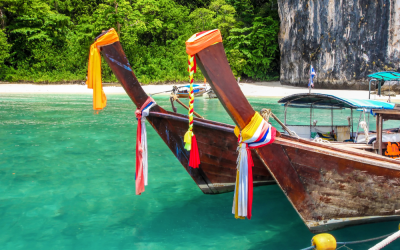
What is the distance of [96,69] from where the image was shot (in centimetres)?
409

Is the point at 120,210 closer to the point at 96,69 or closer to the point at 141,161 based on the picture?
the point at 141,161

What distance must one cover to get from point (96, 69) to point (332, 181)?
316 cm

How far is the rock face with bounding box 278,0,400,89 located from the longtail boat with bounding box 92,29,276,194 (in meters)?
20.7

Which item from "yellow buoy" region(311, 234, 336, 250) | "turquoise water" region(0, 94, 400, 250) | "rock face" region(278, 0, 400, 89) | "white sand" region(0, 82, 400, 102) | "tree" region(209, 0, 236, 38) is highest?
"tree" region(209, 0, 236, 38)

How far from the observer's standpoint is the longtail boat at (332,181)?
12.0 feet

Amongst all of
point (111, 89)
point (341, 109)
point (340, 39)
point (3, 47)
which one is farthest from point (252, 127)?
point (3, 47)

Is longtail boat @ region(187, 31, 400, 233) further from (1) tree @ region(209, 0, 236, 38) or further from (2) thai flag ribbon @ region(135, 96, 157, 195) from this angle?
(1) tree @ region(209, 0, 236, 38)

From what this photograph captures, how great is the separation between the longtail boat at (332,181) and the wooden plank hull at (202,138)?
1034mm

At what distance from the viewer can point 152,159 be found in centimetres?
844

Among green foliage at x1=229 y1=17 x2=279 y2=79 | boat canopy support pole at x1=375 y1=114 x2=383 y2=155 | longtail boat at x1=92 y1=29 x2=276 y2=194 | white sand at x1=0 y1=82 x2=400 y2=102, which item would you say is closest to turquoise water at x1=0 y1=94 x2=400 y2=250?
longtail boat at x1=92 y1=29 x2=276 y2=194

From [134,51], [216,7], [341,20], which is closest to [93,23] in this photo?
[134,51]

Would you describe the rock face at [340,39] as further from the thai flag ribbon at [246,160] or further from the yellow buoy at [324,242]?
the yellow buoy at [324,242]

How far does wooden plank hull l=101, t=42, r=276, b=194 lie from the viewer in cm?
457

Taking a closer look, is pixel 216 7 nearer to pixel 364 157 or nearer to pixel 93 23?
pixel 93 23
